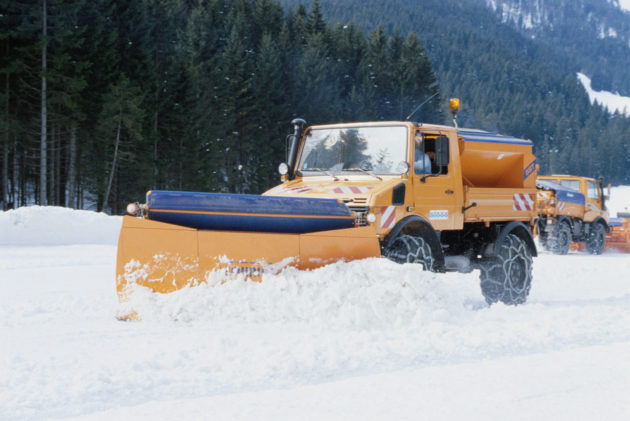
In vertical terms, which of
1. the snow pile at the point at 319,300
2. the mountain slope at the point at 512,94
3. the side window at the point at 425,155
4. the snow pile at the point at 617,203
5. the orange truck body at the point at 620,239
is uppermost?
the mountain slope at the point at 512,94

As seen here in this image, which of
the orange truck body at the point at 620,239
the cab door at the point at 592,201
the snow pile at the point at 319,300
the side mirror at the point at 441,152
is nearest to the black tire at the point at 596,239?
the cab door at the point at 592,201

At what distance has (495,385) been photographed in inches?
172

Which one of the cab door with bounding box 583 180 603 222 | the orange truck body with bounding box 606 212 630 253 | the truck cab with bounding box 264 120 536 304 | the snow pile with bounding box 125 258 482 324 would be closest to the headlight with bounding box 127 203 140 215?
the snow pile with bounding box 125 258 482 324

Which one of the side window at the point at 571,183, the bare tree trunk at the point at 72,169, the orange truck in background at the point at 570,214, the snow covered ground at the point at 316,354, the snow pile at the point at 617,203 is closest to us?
the snow covered ground at the point at 316,354

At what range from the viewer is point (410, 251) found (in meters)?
6.93

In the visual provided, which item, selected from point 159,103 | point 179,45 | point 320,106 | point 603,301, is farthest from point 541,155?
point 603,301

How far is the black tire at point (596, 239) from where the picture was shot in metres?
19.3

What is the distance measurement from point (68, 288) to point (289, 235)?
4050 millimetres

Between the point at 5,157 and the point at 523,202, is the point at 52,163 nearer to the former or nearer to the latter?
the point at 5,157

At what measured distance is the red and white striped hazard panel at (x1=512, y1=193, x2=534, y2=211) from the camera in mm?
9138

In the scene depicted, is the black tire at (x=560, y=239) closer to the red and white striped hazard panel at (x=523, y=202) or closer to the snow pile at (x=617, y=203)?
the red and white striped hazard panel at (x=523, y=202)

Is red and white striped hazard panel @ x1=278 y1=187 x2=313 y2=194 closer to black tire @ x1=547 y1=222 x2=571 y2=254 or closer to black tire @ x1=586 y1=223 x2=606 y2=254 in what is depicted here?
black tire @ x1=547 y1=222 x2=571 y2=254

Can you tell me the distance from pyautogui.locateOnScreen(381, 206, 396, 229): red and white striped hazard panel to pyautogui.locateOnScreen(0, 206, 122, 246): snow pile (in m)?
9.99

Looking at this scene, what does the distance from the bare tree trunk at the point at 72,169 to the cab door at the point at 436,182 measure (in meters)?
22.9
